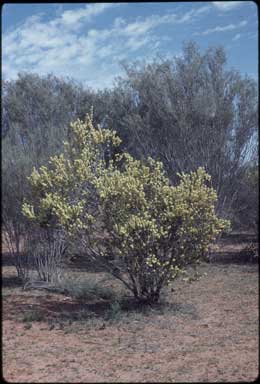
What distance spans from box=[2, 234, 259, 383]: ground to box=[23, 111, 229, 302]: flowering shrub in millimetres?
850

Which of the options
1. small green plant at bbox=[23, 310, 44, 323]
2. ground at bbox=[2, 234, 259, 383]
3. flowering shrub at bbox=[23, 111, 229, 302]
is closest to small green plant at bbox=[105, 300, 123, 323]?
ground at bbox=[2, 234, 259, 383]

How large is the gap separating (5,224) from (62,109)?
4783 mm

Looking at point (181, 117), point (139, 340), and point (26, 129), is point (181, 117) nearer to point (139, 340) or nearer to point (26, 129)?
point (26, 129)

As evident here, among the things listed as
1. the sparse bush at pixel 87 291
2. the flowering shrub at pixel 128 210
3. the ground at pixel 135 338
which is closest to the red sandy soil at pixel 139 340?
the ground at pixel 135 338

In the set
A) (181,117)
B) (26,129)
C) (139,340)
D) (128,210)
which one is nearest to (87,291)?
(128,210)

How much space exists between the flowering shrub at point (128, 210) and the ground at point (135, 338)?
2.79ft

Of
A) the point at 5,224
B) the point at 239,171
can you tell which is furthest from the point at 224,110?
the point at 5,224

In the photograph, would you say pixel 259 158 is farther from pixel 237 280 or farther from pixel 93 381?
pixel 93 381

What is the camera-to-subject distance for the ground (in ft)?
16.3

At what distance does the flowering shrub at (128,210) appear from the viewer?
282 inches

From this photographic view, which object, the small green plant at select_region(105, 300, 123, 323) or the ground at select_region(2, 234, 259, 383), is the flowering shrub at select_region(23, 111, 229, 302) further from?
the ground at select_region(2, 234, 259, 383)

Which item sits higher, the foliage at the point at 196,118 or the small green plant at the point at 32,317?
the foliage at the point at 196,118

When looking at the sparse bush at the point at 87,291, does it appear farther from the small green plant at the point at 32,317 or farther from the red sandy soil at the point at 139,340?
the small green plant at the point at 32,317

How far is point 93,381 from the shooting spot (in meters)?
4.74
